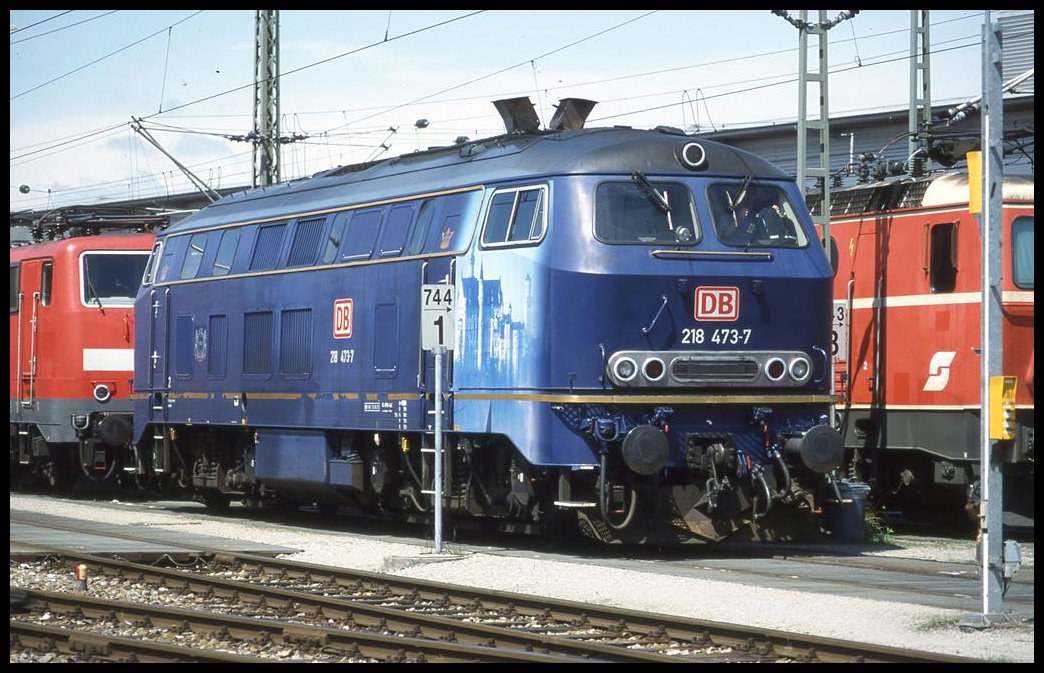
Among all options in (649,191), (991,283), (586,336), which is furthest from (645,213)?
(991,283)

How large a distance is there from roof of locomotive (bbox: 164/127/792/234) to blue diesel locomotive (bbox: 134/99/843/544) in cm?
3

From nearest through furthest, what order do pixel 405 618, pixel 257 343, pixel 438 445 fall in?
pixel 405 618 < pixel 438 445 < pixel 257 343

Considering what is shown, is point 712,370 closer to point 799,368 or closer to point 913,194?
point 799,368

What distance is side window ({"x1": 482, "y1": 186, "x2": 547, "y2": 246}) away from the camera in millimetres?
15570

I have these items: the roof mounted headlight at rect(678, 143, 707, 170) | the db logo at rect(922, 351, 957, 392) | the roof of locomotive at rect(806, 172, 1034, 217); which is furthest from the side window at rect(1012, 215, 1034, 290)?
the roof mounted headlight at rect(678, 143, 707, 170)

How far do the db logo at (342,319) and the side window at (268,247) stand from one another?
1.71 meters

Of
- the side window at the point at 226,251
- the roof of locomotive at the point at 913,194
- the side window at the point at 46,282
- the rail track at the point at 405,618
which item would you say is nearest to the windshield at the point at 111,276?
the side window at the point at 46,282

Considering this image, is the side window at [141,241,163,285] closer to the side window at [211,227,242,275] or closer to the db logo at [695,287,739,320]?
the side window at [211,227,242,275]

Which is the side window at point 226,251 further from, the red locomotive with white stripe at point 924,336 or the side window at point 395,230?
the red locomotive with white stripe at point 924,336

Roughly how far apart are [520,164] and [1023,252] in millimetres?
5728

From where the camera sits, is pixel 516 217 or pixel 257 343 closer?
pixel 516 217

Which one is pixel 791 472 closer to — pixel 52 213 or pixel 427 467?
pixel 427 467

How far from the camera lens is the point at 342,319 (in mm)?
18250
